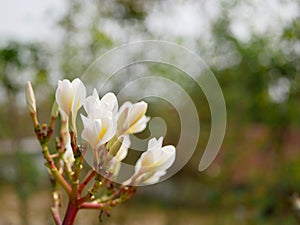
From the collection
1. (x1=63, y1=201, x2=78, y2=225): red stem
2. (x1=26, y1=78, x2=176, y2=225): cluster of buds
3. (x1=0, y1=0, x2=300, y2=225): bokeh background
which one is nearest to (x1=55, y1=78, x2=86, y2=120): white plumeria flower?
(x1=26, y1=78, x2=176, y2=225): cluster of buds

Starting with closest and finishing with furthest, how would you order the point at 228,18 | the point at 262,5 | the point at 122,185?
the point at 122,185, the point at 262,5, the point at 228,18

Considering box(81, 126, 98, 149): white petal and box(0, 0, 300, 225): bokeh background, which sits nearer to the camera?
box(81, 126, 98, 149): white petal

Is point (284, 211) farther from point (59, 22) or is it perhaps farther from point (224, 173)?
point (59, 22)

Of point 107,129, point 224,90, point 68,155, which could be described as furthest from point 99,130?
point 224,90

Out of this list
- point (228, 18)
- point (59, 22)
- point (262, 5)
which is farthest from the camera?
point (59, 22)

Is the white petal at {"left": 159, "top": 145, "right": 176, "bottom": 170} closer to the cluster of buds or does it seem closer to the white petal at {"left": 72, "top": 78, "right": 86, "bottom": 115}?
the cluster of buds

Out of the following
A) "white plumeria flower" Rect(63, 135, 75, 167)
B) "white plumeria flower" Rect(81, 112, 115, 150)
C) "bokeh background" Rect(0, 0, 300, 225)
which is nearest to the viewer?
"white plumeria flower" Rect(81, 112, 115, 150)

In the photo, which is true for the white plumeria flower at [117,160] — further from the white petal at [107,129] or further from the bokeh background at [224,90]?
the bokeh background at [224,90]

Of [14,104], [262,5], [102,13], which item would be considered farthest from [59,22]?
[262,5]

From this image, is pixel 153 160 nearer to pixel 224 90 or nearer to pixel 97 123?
pixel 97 123
